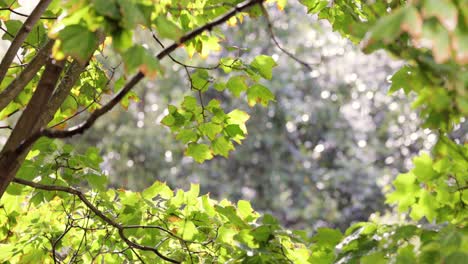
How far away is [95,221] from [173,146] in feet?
24.4

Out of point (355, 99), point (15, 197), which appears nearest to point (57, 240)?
point (15, 197)

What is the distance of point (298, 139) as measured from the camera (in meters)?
9.91

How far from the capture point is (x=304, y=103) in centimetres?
969

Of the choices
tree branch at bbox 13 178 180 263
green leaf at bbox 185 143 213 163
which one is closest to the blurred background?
green leaf at bbox 185 143 213 163

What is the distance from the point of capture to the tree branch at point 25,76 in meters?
1.86

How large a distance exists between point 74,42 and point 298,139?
8.76 m

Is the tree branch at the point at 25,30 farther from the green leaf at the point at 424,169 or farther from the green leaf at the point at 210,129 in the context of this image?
the green leaf at the point at 424,169

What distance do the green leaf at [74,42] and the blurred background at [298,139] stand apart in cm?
803

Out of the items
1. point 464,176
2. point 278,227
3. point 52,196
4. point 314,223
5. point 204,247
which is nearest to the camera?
point 278,227

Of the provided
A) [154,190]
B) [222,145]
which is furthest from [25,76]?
[222,145]

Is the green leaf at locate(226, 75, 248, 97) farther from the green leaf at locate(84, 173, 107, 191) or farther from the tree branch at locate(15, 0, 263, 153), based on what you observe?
the tree branch at locate(15, 0, 263, 153)

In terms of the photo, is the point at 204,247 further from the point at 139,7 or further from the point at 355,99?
the point at 355,99

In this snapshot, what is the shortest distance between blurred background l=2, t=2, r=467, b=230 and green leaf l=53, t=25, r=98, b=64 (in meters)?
8.03

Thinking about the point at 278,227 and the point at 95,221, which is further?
the point at 95,221
